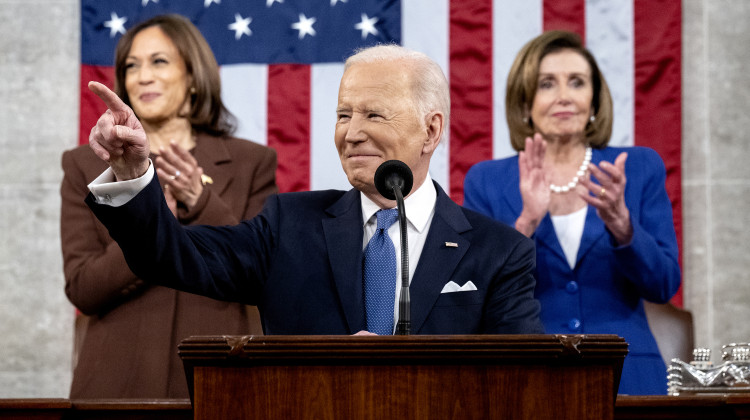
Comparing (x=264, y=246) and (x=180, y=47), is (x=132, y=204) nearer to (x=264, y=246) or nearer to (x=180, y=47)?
(x=264, y=246)

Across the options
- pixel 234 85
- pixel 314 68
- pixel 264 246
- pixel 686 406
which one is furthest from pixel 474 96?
pixel 686 406

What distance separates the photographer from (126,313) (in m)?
2.74

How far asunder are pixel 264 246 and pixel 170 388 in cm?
71

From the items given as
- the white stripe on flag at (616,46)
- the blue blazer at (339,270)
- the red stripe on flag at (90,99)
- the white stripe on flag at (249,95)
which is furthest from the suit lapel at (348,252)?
the red stripe on flag at (90,99)

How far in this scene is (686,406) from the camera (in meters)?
1.87

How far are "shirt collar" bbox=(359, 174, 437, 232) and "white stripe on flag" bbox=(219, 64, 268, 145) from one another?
1778mm

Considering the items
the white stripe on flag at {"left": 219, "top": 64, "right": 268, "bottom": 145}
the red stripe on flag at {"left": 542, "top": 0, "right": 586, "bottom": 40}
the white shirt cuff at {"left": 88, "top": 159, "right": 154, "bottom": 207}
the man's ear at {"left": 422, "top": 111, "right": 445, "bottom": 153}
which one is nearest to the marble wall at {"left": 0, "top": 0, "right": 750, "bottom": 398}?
the red stripe on flag at {"left": 542, "top": 0, "right": 586, "bottom": 40}

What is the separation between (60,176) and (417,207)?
233 cm

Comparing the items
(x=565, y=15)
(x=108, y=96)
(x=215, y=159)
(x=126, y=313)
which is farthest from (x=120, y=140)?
(x=565, y=15)

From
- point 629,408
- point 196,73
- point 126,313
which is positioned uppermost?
point 196,73

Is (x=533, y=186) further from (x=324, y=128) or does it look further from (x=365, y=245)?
(x=324, y=128)

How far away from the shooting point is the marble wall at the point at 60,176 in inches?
156

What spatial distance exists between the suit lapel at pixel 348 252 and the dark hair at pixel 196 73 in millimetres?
898

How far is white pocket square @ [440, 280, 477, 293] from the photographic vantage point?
2105 millimetres
